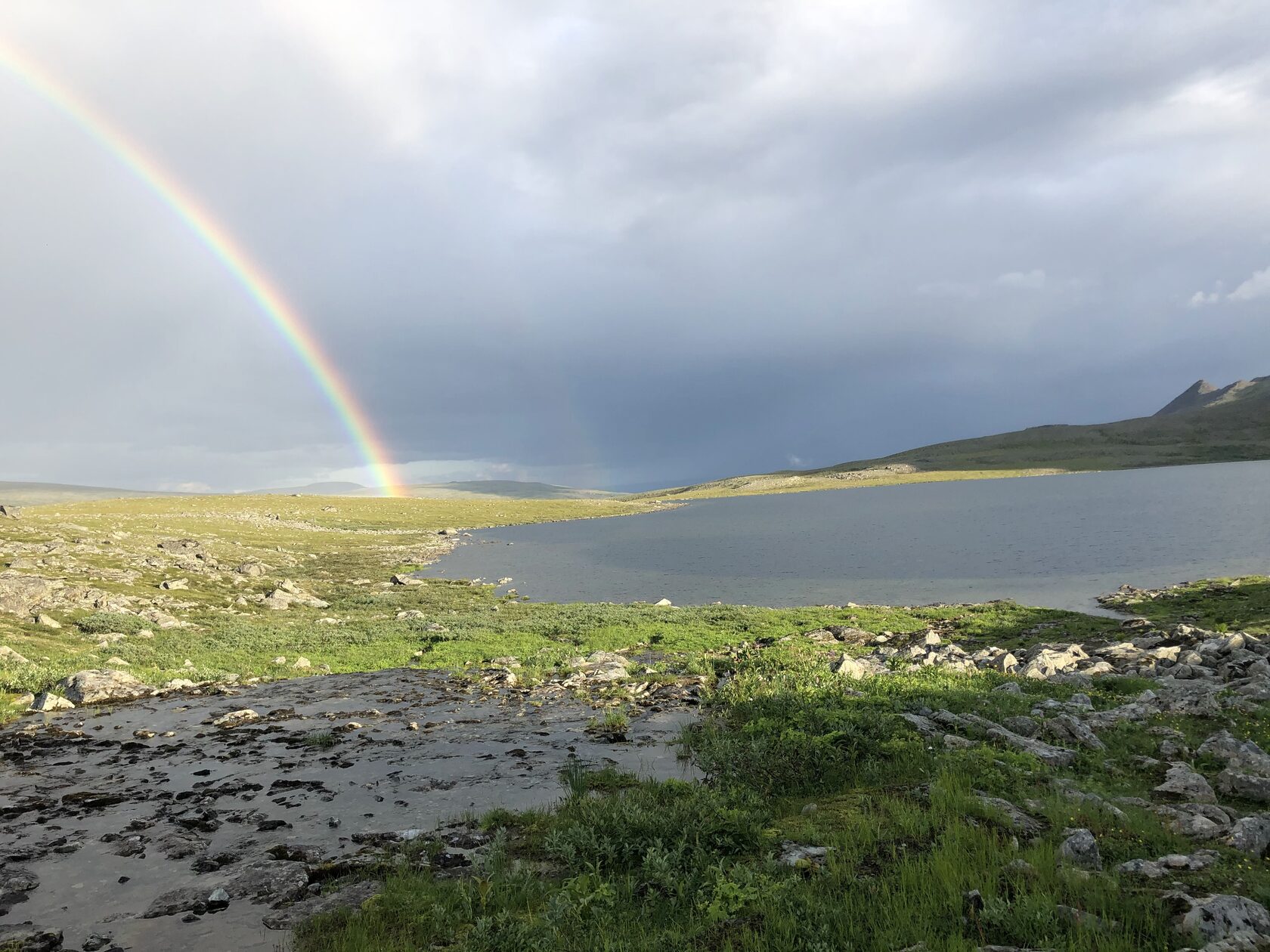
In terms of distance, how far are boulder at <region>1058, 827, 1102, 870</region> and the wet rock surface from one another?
768cm

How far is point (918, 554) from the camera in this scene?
226 feet

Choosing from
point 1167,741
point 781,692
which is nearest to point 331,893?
point 781,692

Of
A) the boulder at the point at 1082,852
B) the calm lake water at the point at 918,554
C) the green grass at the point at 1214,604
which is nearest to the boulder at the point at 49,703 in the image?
the boulder at the point at 1082,852

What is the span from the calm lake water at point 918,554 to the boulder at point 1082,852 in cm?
3837

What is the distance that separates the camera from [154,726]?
17.8 m

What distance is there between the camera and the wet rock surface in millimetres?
8727

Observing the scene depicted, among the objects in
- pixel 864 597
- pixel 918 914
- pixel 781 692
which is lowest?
pixel 864 597

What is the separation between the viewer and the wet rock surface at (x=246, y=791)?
8.73m

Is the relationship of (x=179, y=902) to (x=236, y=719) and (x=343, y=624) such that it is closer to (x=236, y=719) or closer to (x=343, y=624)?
(x=236, y=719)

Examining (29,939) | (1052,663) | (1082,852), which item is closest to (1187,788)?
(1082,852)

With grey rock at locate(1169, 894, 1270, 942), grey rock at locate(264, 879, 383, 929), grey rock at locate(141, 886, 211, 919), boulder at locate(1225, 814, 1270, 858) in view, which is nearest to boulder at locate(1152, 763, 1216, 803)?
boulder at locate(1225, 814, 1270, 858)

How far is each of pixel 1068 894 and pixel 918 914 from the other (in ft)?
5.74

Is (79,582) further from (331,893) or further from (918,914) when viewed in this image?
(918,914)

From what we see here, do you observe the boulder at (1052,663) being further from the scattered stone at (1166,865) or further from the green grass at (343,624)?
the scattered stone at (1166,865)
